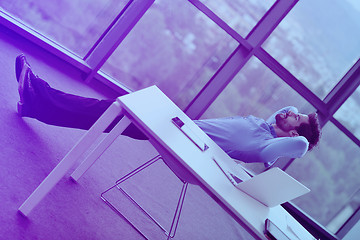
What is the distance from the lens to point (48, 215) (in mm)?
1957

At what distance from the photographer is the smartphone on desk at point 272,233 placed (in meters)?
1.59

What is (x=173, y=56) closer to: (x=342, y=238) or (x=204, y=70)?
(x=204, y=70)

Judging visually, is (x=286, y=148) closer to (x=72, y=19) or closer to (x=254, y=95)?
(x=254, y=95)

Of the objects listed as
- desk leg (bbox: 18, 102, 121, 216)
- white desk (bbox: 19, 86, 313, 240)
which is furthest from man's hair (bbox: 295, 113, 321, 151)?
desk leg (bbox: 18, 102, 121, 216)

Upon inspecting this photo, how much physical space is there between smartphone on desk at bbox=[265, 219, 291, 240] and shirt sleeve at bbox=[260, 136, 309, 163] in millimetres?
728

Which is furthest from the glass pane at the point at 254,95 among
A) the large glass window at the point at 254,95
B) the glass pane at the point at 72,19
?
the glass pane at the point at 72,19

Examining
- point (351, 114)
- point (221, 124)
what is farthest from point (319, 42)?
point (221, 124)

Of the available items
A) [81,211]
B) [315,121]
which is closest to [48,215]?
[81,211]

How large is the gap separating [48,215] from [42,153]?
1.90 ft

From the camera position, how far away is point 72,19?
160 inches

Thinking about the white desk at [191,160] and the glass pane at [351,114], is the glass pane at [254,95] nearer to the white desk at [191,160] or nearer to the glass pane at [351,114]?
the glass pane at [351,114]

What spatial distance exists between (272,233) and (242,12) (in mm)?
3220

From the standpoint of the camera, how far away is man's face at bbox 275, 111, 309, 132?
2730mm

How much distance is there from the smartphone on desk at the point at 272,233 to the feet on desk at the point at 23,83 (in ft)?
5.28
